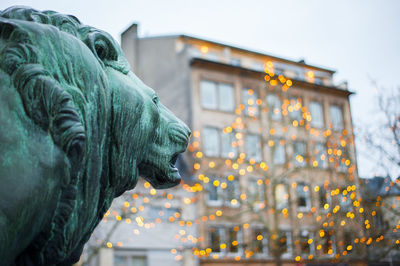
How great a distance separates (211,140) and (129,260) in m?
7.75

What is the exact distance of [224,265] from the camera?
23984mm

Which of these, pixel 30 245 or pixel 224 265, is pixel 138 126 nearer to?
pixel 30 245

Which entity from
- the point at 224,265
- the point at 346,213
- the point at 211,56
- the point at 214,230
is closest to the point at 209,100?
the point at 211,56

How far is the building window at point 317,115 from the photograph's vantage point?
30.9 m

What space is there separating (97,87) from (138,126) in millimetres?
222

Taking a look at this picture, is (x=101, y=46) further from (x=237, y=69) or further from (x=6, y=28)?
(x=237, y=69)

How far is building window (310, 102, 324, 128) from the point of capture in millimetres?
30922

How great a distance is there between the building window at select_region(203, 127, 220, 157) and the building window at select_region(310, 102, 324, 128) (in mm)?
7389

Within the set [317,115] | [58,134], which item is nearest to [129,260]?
[317,115]

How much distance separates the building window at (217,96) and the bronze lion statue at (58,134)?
25.1m

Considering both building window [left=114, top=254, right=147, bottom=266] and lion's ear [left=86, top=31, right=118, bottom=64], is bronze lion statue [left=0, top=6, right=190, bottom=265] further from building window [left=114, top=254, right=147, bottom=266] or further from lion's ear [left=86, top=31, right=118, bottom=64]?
building window [left=114, top=254, right=147, bottom=266]

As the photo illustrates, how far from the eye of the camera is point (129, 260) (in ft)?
71.6

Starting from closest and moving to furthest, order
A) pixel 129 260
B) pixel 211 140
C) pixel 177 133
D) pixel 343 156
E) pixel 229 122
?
pixel 177 133, pixel 343 156, pixel 129 260, pixel 211 140, pixel 229 122

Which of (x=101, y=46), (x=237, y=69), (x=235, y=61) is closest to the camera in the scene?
(x=101, y=46)
